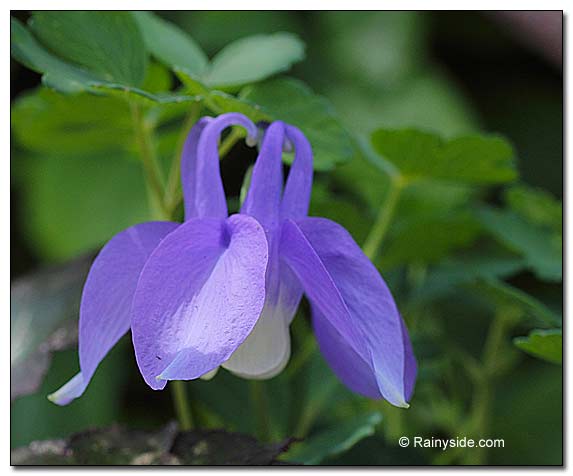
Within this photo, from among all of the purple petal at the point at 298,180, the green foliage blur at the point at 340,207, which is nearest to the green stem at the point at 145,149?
the green foliage blur at the point at 340,207

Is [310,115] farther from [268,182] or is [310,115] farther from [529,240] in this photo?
[529,240]

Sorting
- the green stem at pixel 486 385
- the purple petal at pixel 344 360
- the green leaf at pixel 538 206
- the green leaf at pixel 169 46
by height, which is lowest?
the green stem at pixel 486 385

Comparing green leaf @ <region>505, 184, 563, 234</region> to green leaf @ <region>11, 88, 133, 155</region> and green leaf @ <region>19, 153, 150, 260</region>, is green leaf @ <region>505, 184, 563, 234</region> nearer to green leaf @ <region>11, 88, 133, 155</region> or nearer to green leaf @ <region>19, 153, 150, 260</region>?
green leaf @ <region>11, 88, 133, 155</region>

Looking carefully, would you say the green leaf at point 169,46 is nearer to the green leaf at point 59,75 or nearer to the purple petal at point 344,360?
the green leaf at point 59,75

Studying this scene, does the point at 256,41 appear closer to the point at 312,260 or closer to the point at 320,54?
the point at 312,260

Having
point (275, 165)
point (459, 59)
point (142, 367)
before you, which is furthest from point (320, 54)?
point (142, 367)

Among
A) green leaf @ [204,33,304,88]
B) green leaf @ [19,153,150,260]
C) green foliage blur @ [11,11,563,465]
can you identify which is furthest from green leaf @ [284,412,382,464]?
green leaf @ [19,153,150,260]
